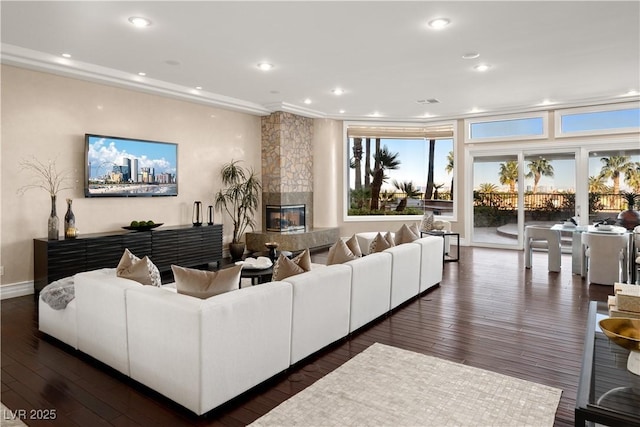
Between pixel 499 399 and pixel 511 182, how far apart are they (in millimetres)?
7369

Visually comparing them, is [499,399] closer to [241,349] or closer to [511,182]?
[241,349]

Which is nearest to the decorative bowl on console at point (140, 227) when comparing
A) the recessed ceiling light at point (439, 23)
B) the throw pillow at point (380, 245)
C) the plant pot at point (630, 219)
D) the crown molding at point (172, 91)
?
the crown molding at point (172, 91)

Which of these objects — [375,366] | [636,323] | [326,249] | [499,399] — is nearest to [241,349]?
[375,366]

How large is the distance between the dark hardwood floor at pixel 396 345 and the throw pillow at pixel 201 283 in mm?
523

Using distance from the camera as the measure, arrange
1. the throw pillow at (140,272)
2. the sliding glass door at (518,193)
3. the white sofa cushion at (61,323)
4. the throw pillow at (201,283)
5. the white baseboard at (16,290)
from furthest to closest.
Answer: the sliding glass door at (518,193), the white baseboard at (16,290), the white sofa cushion at (61,323), the throw pillow at (140,272), the throw pillow at (201,283)

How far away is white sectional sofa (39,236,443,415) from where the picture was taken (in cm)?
236

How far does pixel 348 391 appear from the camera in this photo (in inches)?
104

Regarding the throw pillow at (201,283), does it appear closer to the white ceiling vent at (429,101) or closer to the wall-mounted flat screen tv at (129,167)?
the wall-mounted flat screen tv at (129,167)

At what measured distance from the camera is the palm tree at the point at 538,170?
27.8 feet

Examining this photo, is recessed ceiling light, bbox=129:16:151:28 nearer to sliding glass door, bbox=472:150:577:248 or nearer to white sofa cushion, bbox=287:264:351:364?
white sofa cushion, bbox=287:264:351:364

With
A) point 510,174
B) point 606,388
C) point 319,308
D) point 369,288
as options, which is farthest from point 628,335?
point 510,174

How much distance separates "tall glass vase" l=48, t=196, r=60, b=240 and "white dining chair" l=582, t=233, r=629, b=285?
279 inches

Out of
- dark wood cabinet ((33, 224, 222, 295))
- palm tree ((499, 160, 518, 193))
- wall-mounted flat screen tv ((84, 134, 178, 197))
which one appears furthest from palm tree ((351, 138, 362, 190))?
wall-mounted flat screen tv ((84, 134, 178, 197))

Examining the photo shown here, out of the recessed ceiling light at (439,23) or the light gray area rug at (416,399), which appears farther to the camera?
the recessed ceiling light at (439,23)
